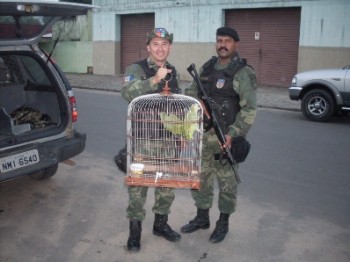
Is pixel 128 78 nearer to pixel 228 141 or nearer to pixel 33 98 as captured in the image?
pixel 228 141

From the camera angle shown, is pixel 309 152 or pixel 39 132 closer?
pixel 39 132

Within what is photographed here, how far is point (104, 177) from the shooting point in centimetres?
562

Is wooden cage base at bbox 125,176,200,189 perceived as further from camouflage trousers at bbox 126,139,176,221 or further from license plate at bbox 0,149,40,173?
license plate at bbox 0,149,40,173

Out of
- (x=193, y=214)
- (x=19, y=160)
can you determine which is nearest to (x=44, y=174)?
(x=19, y=160)

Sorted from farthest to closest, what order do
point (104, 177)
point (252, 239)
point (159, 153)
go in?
point (104, 177) < point (252, 239) < point (159, 153)

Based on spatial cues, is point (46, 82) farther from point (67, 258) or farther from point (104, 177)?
point (67, 258)

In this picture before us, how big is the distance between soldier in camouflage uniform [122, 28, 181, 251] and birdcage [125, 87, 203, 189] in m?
0.16

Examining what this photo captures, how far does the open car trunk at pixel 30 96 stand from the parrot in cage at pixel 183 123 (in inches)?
73.8

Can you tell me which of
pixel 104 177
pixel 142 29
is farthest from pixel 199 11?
pixel 104 177

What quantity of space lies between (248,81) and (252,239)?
1.38 meters

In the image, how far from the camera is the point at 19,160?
4211mm

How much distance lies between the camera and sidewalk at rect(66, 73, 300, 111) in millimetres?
11672

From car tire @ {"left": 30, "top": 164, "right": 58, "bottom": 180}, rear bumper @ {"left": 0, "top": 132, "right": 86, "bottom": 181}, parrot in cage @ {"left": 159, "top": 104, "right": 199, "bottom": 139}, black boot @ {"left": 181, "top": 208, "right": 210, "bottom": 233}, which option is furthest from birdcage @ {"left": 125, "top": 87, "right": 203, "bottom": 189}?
car tire @ {"left": 30, "top": 164, "right": 58, "bottom": 180}

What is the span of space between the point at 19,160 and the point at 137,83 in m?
1.55
